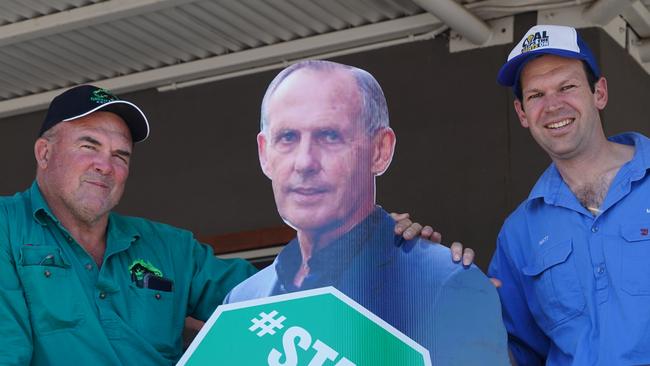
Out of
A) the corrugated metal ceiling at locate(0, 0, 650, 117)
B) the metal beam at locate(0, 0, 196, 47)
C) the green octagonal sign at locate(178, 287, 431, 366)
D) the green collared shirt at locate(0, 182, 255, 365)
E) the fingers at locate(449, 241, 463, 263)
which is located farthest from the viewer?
the corrugated metal ceiling at locate(0, 0, 650, 117)

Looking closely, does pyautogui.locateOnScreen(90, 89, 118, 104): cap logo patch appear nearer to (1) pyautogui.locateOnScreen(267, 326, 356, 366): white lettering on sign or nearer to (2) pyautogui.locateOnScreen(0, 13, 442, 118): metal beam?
(1) pyautogui.locateOnScreen(267, 326, 356, 366): white lettering on sign

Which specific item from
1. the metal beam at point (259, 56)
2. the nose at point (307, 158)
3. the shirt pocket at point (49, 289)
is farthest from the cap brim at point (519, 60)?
the metal beam at point (259, 56)

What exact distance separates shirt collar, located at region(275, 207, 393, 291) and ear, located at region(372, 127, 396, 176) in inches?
4.6

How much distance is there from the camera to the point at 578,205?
11.5 ft

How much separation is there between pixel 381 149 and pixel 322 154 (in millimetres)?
183

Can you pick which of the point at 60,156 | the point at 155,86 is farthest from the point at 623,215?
the point at 155,86

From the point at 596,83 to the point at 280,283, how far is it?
1.14m

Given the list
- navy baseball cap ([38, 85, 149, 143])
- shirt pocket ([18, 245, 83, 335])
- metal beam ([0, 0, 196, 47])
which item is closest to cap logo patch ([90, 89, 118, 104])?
navy baseball cap ([38, 85, 149, 143])

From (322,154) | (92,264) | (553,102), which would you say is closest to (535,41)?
(553,102)

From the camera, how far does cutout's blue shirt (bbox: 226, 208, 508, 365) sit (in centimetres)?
301

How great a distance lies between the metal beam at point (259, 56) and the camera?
576 centimetres

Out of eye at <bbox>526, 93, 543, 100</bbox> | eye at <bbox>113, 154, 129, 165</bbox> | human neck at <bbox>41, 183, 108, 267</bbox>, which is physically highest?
eye at <bbox>526, 93, 543, 100</bbox>

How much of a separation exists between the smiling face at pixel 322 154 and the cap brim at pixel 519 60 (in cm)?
51

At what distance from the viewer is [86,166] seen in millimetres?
3766
